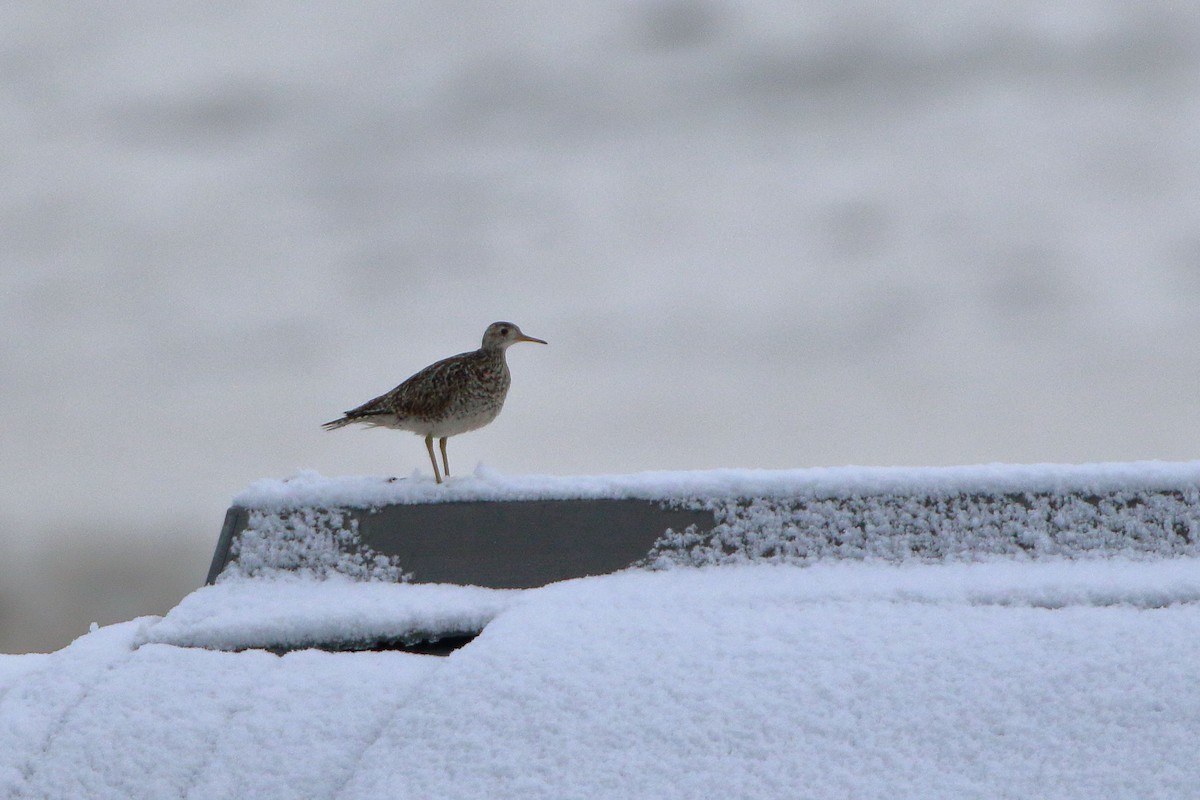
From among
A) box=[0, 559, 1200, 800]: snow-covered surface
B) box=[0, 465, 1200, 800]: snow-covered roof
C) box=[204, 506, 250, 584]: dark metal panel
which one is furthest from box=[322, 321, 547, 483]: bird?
box=[0, 559, 1200, 800]: snow-covered surface

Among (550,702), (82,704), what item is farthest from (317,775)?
(82,704)

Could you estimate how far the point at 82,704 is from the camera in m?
3.14

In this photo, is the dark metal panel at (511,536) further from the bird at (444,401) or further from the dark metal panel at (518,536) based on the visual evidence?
the bird at (444,401)

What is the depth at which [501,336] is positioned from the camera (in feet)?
19.4

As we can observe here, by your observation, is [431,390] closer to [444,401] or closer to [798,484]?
[444,401]

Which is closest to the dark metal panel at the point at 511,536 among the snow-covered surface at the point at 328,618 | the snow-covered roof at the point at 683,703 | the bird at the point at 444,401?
the snow-covered surface at the point at 328,618

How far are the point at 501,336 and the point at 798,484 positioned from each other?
7.49ft

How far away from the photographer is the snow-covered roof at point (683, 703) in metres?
2.54

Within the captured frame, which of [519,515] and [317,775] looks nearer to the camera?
[317,775]

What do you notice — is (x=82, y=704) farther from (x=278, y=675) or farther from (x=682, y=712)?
(x=682, y=712)

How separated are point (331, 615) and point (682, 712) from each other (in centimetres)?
148

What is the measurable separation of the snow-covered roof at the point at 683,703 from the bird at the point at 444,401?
79.0 inches

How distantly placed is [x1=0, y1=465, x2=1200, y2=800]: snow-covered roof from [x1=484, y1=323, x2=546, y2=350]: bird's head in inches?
96.4

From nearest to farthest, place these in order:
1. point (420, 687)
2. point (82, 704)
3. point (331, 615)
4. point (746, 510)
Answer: point (420, 687)
point (82, 704)
point (331, 615)
point (746, 510)
